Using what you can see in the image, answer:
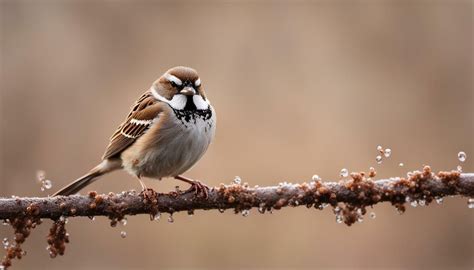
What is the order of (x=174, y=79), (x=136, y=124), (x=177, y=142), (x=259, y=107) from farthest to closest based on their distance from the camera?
(x=259, y=107)
(x=136, y=124)
(x=174, y=79)
(x=177, y=142)

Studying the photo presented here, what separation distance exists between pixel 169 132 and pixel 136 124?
1.47 ft

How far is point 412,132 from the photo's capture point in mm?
9914

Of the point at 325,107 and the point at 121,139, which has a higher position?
the point at 325,107

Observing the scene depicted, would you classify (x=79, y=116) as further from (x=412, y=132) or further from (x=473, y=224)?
(x=473, y=224)

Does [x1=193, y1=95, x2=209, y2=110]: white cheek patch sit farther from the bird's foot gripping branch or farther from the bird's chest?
the bird's foot gripping branch

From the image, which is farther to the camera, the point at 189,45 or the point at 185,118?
the point at 189,45

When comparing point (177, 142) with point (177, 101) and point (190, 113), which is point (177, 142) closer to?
point (190, 113)

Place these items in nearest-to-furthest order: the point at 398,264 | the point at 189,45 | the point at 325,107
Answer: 1. the point at 398,264
2. the point at 325,107
3. the point at 189,45

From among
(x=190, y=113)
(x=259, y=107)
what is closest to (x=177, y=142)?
(x=190, y=113)

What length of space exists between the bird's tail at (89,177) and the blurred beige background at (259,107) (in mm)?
3333

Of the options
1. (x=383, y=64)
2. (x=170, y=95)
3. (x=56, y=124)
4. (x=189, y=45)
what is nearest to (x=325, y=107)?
(x=383, y=64)

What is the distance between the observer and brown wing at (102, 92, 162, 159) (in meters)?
5.18

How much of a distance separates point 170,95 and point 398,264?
507 centimetres

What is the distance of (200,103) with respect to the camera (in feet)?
16.6
